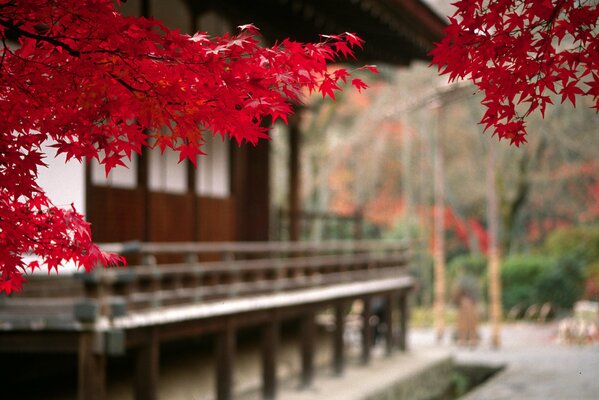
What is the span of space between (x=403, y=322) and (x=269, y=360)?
7937 mm

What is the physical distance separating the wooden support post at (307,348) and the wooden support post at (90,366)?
638cm

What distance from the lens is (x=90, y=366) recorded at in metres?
8.08

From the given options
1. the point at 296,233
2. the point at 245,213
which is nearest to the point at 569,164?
the point at 296,233

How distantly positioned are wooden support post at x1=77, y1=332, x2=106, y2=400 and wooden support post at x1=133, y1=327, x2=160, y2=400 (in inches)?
39.0

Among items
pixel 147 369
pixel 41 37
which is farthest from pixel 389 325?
pixel 41 37

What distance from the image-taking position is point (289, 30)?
43.1 feet

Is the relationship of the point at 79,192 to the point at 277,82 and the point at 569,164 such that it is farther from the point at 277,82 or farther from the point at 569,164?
the point at 569,164

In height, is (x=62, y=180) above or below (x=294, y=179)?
below

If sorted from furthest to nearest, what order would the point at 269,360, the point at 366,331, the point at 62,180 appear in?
1. the point at 366,331
2. the point at 269,360
3. the point at 62,180

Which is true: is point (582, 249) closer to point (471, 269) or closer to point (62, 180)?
point (471, 269)

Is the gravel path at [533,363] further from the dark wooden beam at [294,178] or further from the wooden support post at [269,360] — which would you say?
the dark wooden beam at [294,178]

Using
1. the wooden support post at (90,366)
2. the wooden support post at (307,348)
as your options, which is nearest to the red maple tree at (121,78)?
the wooden support post at (90,366)

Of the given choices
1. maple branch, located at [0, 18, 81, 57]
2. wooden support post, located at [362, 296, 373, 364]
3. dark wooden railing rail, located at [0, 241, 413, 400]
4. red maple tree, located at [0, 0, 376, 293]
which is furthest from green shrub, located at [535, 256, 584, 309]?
maple branch, located at [0, 18, 81, 57]

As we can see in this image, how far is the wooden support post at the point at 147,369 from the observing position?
912 centimetres
